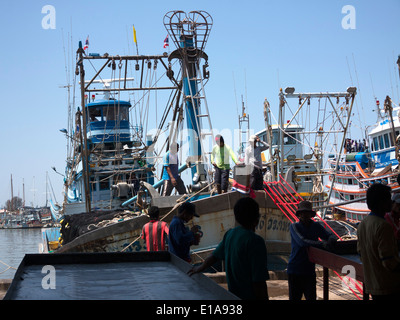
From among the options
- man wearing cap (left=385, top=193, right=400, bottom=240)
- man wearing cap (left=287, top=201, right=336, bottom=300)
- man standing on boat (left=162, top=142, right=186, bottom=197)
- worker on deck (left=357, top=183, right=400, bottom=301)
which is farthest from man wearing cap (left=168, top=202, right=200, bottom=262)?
man standing on boat (left=162, top=142, right=186, bottom=197)

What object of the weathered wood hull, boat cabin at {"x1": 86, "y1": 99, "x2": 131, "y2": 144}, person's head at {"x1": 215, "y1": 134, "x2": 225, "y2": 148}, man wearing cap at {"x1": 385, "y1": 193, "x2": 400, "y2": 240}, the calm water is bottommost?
the calm water

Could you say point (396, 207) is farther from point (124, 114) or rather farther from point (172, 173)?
point (124, 114)

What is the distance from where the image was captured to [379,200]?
389 centimetres

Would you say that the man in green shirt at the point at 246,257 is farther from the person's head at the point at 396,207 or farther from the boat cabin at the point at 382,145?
the boat cabin at the point at 382,145

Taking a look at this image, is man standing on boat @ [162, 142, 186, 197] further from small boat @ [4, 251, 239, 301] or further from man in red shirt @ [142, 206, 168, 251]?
small boat @ [4, 251, 239, 301]

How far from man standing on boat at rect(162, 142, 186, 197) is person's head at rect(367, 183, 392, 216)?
7.92 meters

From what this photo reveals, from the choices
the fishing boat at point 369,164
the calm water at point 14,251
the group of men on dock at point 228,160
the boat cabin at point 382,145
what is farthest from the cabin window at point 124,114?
the group of men on dock at point 228,160

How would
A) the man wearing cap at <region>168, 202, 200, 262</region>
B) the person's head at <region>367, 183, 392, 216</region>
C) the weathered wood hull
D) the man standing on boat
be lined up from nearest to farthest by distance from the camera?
the person's head at <region>367, 183, 392, 216</region> < the man wearing cap at <region>168, 202, 200, 262</region> < the weathered wood hull < the man standing on boat

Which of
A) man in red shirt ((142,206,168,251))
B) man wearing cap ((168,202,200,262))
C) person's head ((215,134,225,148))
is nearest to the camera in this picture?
man wearing cap ((168,202,200,262))

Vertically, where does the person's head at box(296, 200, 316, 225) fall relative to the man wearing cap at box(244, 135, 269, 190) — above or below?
below

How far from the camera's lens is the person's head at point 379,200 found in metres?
3.88

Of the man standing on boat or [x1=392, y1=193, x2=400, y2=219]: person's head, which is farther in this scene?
the man standing on boat

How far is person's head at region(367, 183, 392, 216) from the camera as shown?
3881 mm
